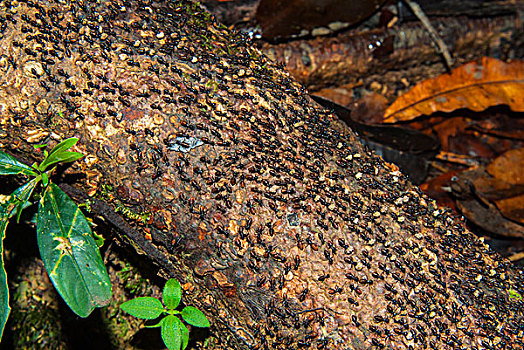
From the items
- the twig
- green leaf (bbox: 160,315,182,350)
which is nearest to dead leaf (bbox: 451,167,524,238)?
the twig

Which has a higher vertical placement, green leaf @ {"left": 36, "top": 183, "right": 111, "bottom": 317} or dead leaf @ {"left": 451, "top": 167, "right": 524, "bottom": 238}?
dead leaf @ {"left": 451, "top": 167, "right": 524, "bottom": 238}

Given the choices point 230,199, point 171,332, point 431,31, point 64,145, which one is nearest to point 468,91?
point 431,31

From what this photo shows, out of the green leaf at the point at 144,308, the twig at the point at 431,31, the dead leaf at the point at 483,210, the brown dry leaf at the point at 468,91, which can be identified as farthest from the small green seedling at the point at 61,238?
the twig at the point at 431,31

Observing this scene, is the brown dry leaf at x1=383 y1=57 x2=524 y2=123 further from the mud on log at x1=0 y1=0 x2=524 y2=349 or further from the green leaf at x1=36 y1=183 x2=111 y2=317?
the green leaf at x1=36 y1=183 x2=111 y2=317

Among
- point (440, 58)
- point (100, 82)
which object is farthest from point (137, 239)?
point (440, 58)

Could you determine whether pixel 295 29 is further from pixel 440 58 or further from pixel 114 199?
pixel 114 199

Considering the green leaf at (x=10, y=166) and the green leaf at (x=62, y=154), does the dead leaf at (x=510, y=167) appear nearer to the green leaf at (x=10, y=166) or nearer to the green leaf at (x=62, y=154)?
the green leaf at (x=62, y=154)
